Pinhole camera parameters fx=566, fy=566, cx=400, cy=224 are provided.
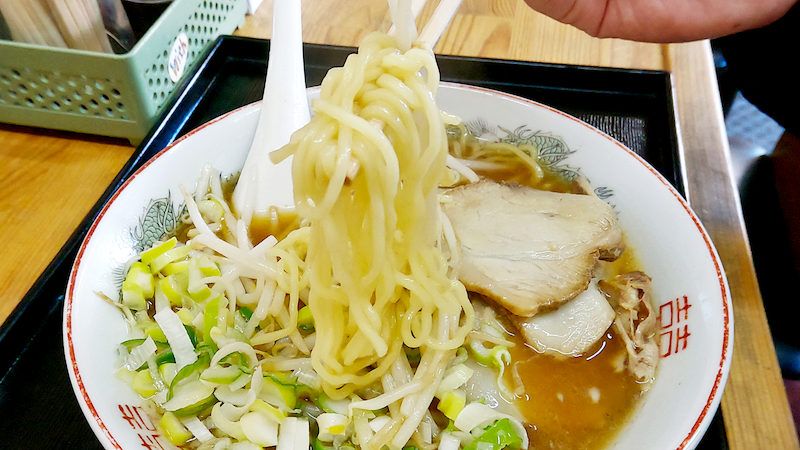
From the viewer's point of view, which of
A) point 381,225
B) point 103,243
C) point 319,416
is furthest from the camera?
point 103,243

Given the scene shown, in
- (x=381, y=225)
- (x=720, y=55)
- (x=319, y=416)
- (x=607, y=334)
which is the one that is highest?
(x=381, y=225)

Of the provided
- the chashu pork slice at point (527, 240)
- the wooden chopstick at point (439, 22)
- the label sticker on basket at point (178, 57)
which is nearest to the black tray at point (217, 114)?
the label sticker on basket at point (178, 57)

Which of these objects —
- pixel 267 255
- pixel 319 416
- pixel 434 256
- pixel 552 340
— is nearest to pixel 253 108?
pixel 267 255

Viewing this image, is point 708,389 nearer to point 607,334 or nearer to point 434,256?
point 607,334

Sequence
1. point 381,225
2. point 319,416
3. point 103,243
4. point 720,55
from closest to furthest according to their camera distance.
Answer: point 381,225 → point 319,416 → point 103,243 → point 720,55

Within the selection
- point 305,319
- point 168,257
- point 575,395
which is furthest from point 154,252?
point 575,395

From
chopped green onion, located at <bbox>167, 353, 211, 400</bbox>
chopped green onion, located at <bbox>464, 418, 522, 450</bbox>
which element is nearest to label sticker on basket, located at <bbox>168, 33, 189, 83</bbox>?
chopped green onion, located at <bbox>167, 353, 211, 400</bbox>

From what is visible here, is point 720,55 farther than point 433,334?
Yes

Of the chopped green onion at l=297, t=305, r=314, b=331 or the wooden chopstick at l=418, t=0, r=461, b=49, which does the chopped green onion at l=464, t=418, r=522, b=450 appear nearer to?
the chopped green onion at l=297, t=305, r=314, b=331

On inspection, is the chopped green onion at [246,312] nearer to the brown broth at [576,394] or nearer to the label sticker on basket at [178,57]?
the brown broth at [576,394]
